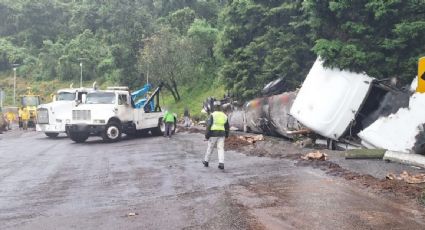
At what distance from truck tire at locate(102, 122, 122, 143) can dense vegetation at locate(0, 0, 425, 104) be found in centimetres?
719

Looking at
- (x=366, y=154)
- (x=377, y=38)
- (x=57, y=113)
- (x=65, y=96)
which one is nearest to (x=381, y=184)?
(x=366, y=154)

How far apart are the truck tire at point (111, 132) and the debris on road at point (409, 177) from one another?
48.8 ft

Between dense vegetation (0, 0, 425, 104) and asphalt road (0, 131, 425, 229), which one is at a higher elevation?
dense vegetation (0, 0, 425, 104)

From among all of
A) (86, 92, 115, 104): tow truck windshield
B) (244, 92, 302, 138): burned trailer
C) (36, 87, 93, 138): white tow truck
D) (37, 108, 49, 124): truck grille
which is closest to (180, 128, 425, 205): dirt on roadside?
(244, 92, 302, 138): burned trailer

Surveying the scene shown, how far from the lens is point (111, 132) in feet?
77.4

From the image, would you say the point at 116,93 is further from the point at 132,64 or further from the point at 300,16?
the point at 132,64

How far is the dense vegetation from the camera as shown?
1723 centimetres

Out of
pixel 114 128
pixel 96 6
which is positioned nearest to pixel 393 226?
pixel 114 128

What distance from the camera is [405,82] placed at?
17125 mm

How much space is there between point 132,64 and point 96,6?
802 inches

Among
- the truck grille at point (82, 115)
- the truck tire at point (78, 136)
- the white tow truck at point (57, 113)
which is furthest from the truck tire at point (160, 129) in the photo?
the truck grille at point (82, 115)

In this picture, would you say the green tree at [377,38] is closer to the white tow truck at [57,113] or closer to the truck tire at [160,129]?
the truck tire at [160,129]

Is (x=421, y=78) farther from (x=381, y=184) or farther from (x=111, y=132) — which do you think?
(x=111, y=132)

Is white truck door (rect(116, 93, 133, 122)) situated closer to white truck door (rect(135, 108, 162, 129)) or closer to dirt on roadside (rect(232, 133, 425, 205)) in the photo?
white truck door (rect(135, 108, 162, 129))
